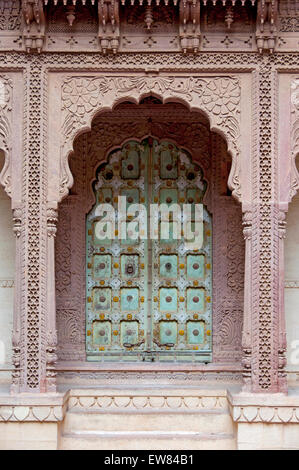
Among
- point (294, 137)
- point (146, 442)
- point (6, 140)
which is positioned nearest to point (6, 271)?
point (6, 140)

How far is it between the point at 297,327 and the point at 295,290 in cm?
42

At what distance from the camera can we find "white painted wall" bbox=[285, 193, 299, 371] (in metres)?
8.66

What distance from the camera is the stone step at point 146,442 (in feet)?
25.1

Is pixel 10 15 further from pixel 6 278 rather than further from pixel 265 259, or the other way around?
pixel 265 259

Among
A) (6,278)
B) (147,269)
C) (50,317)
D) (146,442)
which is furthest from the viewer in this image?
(147,269)

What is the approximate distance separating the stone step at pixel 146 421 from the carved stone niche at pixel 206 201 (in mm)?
945

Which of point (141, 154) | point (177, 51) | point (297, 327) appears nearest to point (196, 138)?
point (141, 154)

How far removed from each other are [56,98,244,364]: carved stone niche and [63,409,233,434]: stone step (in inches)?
37.2

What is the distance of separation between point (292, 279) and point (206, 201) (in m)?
1.32

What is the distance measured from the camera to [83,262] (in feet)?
29.0

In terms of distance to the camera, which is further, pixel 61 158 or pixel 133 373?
pixel 133 373

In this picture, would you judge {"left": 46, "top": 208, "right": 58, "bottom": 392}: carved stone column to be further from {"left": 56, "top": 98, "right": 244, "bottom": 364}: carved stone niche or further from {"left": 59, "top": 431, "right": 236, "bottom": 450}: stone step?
{"left": 56, "top": 98, "right": 244, "bottom": 364}: carved stone niche

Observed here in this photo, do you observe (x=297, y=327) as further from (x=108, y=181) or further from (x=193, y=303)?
(x=108, y=181)

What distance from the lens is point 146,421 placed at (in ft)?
25.9
